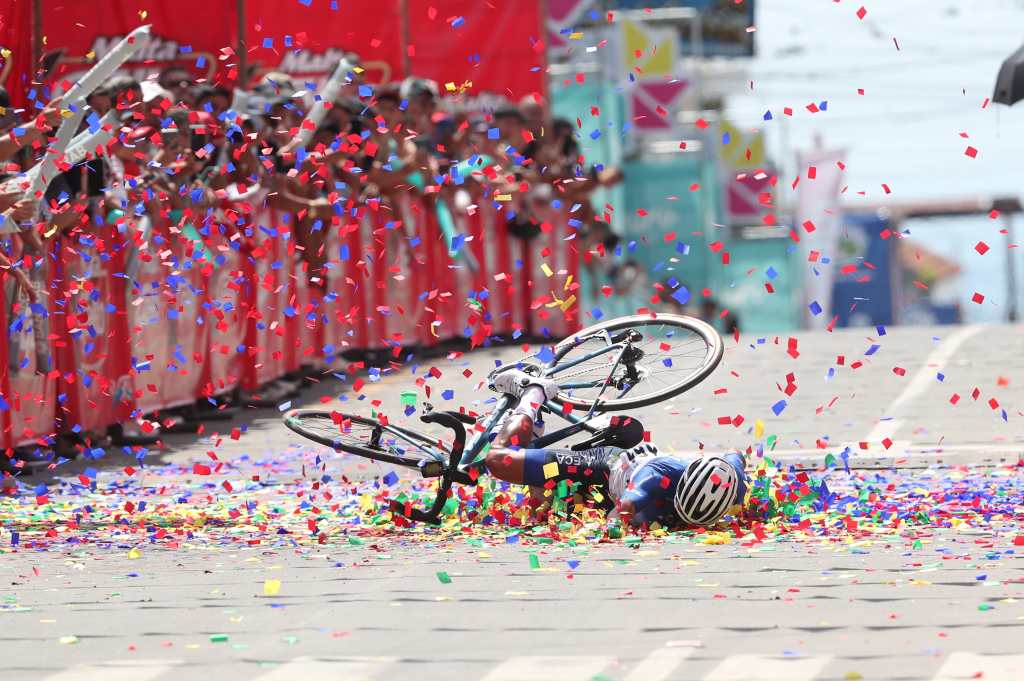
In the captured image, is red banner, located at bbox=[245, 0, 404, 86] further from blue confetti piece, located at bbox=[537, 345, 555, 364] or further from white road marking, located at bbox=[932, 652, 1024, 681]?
white road marking, located at bbox=[932, 652, 1024, 681]

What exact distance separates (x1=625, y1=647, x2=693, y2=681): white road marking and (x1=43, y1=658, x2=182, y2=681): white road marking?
1552mm

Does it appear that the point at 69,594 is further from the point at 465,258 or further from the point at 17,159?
the point at 465,258

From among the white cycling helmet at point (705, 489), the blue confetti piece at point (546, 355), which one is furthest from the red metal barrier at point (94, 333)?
the white cycling helmet at point (705, 489)

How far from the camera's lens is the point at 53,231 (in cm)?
1309

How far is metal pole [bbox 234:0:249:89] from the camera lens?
57.6 feet

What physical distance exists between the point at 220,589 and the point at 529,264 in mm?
16612

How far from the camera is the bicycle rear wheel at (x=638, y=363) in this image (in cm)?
1033

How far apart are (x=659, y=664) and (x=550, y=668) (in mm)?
357

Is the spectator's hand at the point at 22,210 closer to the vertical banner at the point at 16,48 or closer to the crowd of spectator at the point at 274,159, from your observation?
the crowd of spectator at the point at 274,159

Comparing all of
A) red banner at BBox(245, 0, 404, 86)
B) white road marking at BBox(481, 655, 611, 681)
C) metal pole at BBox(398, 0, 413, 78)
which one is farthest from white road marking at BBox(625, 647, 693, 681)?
metal pole at BBox(398, 0, 413, 78)

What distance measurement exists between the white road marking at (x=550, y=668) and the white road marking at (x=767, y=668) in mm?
397

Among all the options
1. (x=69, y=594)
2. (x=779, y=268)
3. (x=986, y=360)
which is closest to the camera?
(x=69, y=594)

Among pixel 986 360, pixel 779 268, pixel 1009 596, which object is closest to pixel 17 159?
pixel 1009 596

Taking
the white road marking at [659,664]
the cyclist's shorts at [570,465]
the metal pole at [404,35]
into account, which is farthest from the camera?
the metal pole at [404,35]
